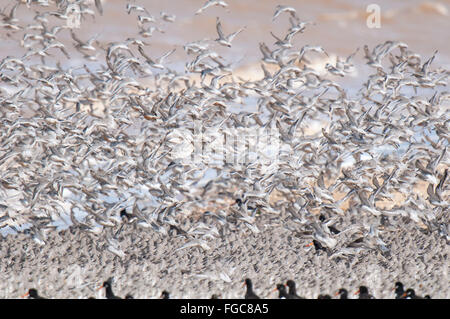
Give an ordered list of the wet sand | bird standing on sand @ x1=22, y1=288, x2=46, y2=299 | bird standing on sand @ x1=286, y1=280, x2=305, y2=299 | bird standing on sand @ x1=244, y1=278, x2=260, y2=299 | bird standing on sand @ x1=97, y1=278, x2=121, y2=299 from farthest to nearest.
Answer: the wet sand, bird standing on sand @ x1=286, y1=280, x2=305, y2=299, bird standing on sand @ x1=244, y1=278, x2=260, y2=299, bird standing on sand @ x1=97, y1=278, x2=121, y2=299, bird standing on sand @ x1=22, y1=288, x2=46, y2=299

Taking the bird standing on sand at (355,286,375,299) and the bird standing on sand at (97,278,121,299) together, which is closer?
the bird standing on sand at (97,278,121,299)

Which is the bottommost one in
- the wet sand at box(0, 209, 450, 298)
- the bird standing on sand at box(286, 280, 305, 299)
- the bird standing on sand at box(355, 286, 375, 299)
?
the bird standing on sand at box(355, 286, 375, 299)

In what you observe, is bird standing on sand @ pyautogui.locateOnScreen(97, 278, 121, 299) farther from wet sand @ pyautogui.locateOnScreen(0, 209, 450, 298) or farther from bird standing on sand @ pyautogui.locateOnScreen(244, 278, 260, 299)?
bird standing on sand @ pyautogui.locateOnScreen(244, 278, 260, 299)

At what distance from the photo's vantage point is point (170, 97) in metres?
14.8

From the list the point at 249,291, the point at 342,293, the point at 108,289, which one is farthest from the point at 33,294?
the point at 342,293

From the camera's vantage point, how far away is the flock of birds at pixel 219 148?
12531 millimetres

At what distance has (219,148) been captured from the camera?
49.2ft

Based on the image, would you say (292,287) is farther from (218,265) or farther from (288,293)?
(218,265)

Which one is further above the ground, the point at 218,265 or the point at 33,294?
the point at 218,265

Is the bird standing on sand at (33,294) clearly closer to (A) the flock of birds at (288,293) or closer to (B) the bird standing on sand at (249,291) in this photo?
(A) the flock of birds at (288,293)

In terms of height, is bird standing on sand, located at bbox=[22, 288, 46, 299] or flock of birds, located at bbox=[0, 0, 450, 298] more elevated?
flock of birds, located at bbox=[0, 0, 450, 298]

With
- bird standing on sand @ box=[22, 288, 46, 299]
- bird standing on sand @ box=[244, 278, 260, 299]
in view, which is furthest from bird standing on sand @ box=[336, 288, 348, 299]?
bird standing on sand @ box=[22, 288, 46, 299]

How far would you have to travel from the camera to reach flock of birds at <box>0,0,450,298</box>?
41.1 feet
